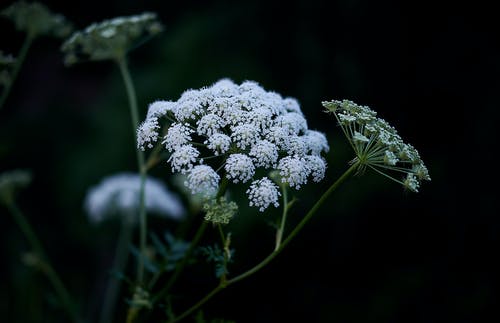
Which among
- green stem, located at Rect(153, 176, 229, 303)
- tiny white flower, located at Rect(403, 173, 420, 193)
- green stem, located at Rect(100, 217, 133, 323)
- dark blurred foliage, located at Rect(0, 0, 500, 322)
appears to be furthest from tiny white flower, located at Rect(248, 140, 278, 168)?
dark blurred foliage, located at Rect(0, 0, 500, 322)

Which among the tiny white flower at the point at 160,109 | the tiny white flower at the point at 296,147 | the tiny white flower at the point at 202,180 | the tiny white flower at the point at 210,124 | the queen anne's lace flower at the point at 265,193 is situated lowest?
the queen anne's lace flower at the point at 265,193

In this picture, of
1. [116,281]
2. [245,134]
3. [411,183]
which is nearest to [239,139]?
[245,134]

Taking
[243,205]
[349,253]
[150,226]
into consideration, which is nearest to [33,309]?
[150,226]

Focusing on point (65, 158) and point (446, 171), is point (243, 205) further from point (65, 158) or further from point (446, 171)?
point (65, 158)

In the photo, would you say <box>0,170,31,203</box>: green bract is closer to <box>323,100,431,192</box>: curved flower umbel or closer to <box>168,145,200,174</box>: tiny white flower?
<box>168,145,200,174</box>: tiny white flower

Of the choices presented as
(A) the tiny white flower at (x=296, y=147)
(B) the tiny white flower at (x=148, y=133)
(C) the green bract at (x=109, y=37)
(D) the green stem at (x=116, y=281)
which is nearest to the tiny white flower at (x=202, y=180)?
(B) the tiny white flower at (x=148, y=133)

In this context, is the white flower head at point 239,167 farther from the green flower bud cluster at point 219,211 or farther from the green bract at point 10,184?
the green bract at point 10,184

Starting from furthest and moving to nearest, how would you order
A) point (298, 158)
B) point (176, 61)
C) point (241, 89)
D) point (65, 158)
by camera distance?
point (65, 158) < point (176, 61) < point (241, 89) < point (298, 158)

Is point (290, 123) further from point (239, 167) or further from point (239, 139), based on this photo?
point (239, 167)
